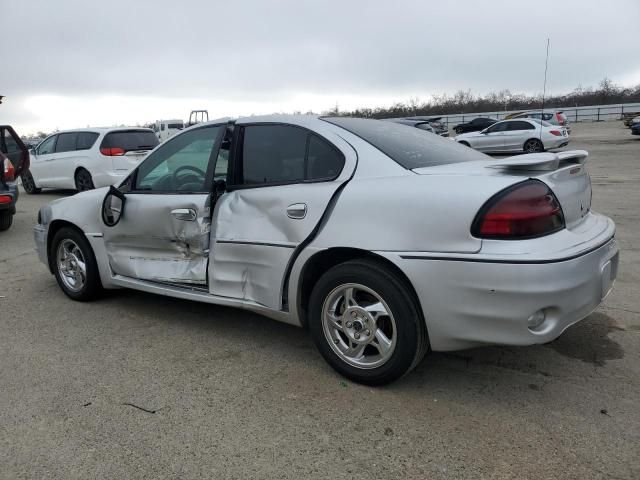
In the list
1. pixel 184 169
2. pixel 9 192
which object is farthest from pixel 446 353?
pixel 9 192

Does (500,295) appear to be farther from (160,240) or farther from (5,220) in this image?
(5,220)

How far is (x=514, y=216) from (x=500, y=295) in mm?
390

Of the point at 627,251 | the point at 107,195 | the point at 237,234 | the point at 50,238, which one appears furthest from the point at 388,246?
the point at 627,251

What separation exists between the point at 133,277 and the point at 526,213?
308 centimetres

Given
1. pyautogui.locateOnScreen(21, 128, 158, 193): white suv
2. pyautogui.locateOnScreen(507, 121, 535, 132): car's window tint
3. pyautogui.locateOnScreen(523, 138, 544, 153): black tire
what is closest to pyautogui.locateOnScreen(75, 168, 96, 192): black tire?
pyautogui.locateOnScreen(21, 128, 158, 193): white suv

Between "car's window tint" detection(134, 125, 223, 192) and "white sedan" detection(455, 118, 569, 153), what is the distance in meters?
18.2

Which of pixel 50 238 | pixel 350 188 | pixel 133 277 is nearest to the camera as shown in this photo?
pixel 350 188

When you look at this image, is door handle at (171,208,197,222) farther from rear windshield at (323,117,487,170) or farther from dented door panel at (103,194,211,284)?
rear windshield at (323,117,487,170)

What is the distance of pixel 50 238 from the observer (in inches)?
198

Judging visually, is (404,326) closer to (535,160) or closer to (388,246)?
(388,246)

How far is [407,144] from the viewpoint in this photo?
3.46 m

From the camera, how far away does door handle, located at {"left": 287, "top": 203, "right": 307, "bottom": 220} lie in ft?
10.6

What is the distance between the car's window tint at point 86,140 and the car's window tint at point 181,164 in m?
9.03

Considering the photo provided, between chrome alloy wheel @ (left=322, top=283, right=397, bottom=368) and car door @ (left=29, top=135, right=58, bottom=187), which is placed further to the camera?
car door @ (left=29, top=135, right=58, bottom=187)
